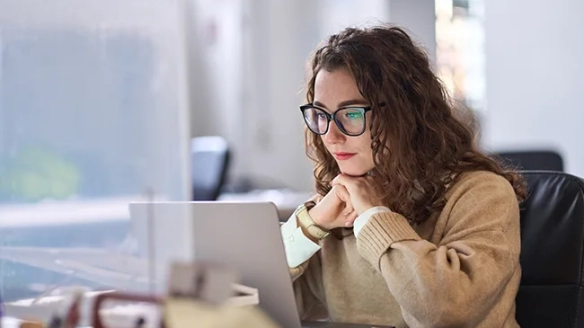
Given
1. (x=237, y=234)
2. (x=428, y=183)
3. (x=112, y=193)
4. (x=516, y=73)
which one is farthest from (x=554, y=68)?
→ (x=237, y=234)

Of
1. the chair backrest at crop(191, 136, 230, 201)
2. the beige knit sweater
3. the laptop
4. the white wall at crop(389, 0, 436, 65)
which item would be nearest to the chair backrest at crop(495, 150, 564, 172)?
the beige knit sweater

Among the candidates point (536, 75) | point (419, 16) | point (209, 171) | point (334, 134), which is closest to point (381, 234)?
point (334, 134)

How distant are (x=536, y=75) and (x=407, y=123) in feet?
7.12

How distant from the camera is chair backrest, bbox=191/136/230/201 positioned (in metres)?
3.48

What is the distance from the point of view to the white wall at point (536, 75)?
3363 millimetres

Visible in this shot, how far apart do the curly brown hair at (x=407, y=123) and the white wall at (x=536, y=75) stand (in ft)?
6.01

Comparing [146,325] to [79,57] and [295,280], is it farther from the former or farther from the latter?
[79,57]

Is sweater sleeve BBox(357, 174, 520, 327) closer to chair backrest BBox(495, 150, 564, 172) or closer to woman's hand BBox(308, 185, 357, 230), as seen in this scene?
woman's hand BBox(308, 185, 357, 230)

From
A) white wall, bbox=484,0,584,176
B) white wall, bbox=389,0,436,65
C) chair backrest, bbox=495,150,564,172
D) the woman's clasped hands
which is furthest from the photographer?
white wall, bbox=389,0,436,65

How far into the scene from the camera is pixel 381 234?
1.39 m

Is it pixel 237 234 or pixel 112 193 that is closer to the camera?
pixel 237 234

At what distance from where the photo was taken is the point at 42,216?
6.69ft

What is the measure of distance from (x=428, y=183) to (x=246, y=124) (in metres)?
3.83

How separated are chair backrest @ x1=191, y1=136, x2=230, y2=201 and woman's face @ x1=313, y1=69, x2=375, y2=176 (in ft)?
6.39
